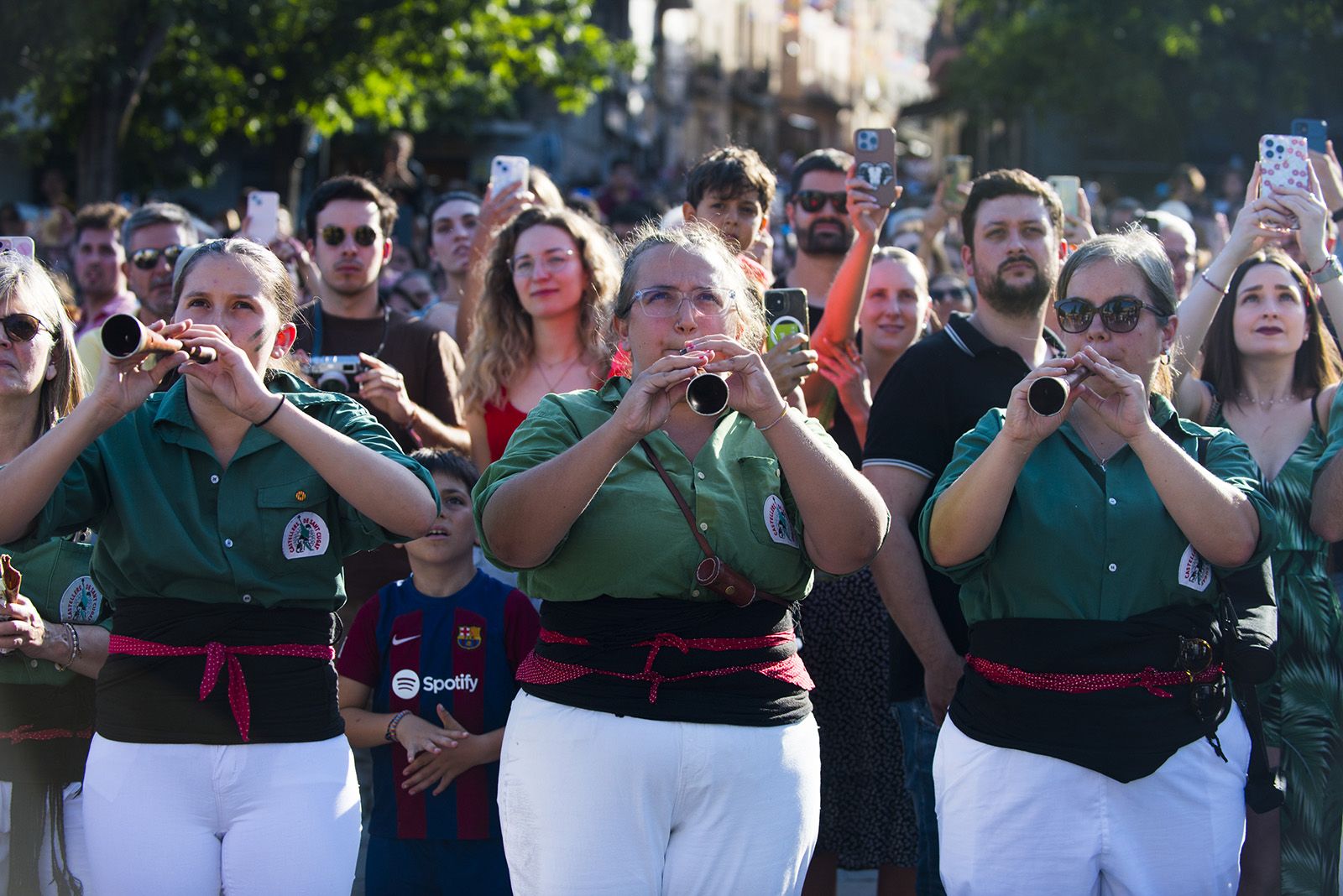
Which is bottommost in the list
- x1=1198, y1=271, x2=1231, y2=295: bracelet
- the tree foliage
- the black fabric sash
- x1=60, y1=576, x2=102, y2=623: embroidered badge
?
the black fabric sash

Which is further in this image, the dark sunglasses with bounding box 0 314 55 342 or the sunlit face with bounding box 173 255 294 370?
the dark sunglasses with bounding box 0 314 55 342

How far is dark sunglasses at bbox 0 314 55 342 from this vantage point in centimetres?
344

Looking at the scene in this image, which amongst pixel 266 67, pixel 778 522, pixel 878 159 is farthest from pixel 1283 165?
pixel 266 67

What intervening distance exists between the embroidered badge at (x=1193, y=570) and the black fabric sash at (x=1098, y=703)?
0.06 meters

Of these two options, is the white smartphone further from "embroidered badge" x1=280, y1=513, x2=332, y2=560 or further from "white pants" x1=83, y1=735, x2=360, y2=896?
"white pants" x1=83, y1=735, x2=360, y2=896

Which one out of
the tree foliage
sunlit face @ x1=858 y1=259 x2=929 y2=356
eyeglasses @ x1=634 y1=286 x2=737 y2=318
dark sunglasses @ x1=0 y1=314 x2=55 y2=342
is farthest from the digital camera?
the tree foliage

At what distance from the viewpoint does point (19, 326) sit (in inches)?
136

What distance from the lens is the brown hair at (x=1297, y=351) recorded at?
462cm

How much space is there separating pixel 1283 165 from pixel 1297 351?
58 centimetres

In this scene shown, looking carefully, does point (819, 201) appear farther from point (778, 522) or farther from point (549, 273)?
point (778, 522)

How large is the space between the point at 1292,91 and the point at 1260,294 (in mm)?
22352

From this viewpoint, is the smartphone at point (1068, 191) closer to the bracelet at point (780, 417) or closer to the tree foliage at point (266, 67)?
the bracelet at point (780, 417)

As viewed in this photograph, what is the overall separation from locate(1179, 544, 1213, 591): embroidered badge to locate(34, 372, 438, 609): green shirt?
1.62 metres

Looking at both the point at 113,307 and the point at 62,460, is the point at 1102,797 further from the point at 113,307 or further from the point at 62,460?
the point at 113,307
